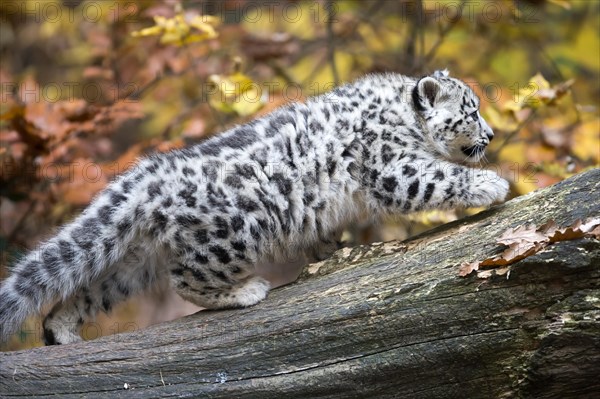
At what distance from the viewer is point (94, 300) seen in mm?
6320

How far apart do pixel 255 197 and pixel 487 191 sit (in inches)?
68.5

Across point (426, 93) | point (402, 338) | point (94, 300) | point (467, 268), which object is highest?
point (426, 93)

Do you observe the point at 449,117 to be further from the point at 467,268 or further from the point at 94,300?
the point at 94,300

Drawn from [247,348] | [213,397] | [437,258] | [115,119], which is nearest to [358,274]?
[437,258]

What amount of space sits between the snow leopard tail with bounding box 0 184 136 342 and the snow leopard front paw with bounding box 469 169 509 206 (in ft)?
8.39

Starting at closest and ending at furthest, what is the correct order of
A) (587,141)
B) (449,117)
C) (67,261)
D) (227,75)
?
(67,261)
(449,117)
(587,141)
(227,75)

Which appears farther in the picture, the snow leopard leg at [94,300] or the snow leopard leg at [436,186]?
the snow leopard leg at [94,300]

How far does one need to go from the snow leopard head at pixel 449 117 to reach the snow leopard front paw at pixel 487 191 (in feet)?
2.66

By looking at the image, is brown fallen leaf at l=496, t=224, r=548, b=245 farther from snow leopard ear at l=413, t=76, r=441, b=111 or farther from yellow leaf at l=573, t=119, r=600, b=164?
yellow leaf at l=573, t=119, r=600, b=164

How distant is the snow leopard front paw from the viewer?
6051 millimetres

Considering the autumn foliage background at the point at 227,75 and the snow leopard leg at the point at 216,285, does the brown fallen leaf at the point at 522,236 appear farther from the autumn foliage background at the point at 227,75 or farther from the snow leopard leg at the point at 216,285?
the autumn foliage background at the point at 227,75

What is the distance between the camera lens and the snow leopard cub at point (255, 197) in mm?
5863

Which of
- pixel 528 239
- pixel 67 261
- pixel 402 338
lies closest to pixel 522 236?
pixel 528 239

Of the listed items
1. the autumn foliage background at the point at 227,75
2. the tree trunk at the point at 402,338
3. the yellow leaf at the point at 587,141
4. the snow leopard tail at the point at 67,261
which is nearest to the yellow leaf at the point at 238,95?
the autumn foliage background at the point at 227,75
